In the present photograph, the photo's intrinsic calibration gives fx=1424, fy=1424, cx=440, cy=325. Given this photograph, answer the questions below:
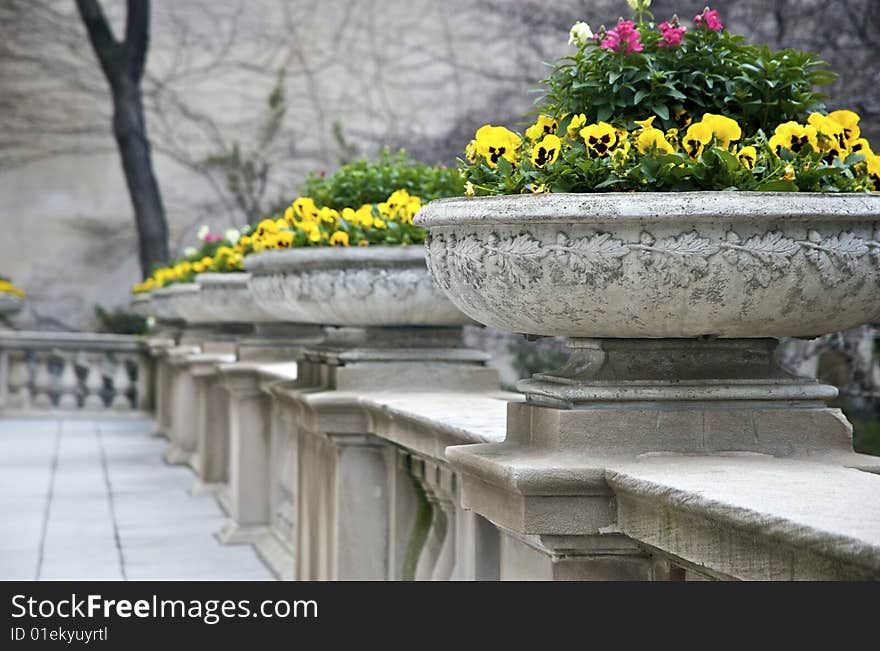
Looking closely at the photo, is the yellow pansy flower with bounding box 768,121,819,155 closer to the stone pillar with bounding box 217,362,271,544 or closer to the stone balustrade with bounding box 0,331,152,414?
the stone pillar with bounding box 217,362,271,544

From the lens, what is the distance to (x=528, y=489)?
254 centimetres

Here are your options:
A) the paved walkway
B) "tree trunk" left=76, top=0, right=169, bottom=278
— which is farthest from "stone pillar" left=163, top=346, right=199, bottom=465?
"tree trunk" left=76, top=0, right=169, bottom=278

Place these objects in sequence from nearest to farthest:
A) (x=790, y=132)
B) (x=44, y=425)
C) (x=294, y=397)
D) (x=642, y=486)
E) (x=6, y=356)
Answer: (x=642, y=486) → (x=790, y=132) → (x=294, y=397) → (x=44, y=425) → (x=6, y=356)

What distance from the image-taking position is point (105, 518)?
8805 millimetres

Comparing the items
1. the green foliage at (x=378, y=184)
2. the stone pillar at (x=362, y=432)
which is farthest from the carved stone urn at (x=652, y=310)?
the green foliage at (x=378, y=184)

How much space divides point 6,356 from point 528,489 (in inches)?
627

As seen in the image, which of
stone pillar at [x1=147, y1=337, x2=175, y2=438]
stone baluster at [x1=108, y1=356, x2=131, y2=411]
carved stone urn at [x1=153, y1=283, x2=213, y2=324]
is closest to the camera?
carved stone urn at [x1=153, y1=283, x2=213, y2=324]

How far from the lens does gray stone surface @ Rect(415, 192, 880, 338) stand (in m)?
2.49

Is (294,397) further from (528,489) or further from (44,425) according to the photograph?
(44,425)

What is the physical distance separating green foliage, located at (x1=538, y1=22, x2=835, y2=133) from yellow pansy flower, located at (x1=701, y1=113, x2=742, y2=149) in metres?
0.19

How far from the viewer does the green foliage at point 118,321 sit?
25000mm

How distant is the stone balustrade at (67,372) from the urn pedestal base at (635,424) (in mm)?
15162
